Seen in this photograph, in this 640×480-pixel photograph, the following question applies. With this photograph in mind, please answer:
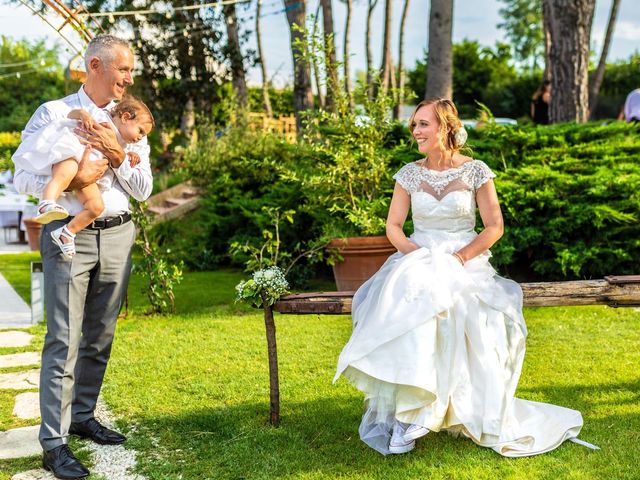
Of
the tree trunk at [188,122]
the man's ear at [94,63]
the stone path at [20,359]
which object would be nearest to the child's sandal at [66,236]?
the man's ear at [94,63]

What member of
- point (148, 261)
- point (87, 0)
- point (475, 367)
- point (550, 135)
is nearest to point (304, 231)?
point (148, 261)

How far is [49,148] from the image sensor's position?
334 centimetres

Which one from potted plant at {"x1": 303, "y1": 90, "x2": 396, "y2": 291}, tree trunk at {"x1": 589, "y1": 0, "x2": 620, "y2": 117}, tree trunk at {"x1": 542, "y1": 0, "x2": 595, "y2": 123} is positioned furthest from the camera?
tree trunk at {"x1": 589, "y1": 0, "x2": 620, "y2": 117}

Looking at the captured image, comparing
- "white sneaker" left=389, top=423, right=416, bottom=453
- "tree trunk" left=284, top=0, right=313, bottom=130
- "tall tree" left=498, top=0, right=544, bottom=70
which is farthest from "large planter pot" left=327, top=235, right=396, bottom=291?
"tall tree" left=498, top=0, right=544, bottom=70

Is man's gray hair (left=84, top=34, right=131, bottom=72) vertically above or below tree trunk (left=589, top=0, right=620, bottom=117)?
below

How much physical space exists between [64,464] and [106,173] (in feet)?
4.64

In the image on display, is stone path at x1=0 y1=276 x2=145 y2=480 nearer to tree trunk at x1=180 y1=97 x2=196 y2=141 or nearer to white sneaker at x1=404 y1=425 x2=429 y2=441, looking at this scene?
white sneaker at x1=404 y1=425 x2=429 y2=441

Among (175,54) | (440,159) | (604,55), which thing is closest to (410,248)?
(440,159)

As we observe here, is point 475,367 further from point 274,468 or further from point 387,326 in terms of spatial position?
point 274,468

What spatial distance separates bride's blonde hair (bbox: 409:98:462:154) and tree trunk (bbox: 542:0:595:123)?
21.6ft

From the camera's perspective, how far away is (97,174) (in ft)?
11.3

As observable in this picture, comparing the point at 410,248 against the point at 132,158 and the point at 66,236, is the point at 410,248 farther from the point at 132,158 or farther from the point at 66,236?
the point at 66,236

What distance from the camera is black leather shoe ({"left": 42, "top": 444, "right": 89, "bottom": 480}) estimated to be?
3.41m

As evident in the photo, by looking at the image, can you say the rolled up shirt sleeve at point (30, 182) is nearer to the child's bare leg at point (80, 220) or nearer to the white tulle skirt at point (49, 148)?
the white tulle skirt at point (49, 148)
